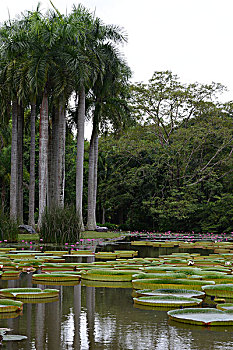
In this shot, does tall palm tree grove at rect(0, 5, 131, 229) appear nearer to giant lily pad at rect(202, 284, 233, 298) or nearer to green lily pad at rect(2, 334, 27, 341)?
giant lily pad at rect(202, 284, 233, 298)

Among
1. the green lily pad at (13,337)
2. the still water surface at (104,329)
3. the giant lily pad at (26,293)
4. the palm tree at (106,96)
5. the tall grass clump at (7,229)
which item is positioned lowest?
the still water surface at (104,329)

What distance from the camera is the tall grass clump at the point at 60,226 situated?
1495 cm

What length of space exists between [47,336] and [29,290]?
1.81m

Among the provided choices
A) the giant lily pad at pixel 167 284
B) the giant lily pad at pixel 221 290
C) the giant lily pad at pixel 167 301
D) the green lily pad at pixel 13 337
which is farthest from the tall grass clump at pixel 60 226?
the green lily pad at pixel 13 337

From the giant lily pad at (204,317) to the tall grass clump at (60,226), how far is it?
10.3 metres

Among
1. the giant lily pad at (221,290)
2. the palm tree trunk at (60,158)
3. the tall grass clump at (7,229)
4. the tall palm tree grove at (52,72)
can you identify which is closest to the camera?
the giant lily pad at (221,290)

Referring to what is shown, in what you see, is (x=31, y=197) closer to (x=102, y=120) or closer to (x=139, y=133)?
(x=102, y=120)

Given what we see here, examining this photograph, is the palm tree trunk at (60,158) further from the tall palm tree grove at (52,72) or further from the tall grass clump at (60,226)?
the tall grass clump at (60,226)

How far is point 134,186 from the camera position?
108 feet

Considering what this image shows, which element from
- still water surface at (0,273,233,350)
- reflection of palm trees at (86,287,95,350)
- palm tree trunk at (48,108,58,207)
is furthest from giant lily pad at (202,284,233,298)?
palm tree trunk at (48,108,58,207)

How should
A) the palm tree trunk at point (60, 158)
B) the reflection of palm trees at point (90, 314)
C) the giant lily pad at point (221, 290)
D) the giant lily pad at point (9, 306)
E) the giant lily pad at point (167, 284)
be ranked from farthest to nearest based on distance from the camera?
the palm tree trunk at point (60, 158)
the giant lily pad at point (167, 284)
the giant lily pad at point (221, 290)
the giant lily pad at point (9, 306)
the reflection of palm trees at point (90, 314)

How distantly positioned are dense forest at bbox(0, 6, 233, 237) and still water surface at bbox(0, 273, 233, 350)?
583 inches

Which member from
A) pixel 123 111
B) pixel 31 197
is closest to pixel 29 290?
pixel 31 197

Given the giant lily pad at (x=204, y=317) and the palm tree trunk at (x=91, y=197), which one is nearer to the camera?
the giant lily pad at (x=204, y=317)
